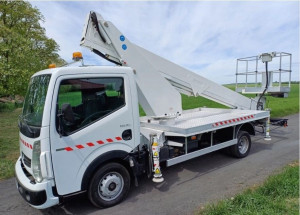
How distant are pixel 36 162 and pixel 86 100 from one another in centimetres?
115

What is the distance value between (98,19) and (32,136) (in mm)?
2392

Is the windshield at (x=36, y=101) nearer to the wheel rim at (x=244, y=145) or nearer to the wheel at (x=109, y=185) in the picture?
the wheel at (x=109, y=185)

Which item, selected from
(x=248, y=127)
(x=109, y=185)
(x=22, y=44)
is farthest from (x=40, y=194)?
(x=22, y=44)

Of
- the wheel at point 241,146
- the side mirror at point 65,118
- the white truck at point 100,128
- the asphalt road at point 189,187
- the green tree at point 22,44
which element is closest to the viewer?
the side mirror at point 65,118

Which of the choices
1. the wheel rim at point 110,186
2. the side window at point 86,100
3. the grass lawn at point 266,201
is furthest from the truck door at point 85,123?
the grass lawn at point 266,201

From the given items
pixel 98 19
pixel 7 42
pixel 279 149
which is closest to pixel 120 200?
pixel 98 19

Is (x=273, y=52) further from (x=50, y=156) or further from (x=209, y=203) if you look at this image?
(x=50, y=156)

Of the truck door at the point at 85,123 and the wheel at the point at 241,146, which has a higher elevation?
the truck door at the point at 85,123

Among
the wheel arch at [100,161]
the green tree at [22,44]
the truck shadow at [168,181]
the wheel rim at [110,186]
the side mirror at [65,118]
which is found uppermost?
the green tree at [22,44]

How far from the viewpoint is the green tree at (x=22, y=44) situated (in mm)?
11648

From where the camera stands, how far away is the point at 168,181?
4785 mm

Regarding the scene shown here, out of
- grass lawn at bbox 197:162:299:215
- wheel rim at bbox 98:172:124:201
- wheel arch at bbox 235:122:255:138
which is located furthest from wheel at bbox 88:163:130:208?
wheel arch at bbox 235:122:255:138

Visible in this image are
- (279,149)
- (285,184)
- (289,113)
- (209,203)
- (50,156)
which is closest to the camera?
(50,156)

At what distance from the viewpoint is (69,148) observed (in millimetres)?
3387
